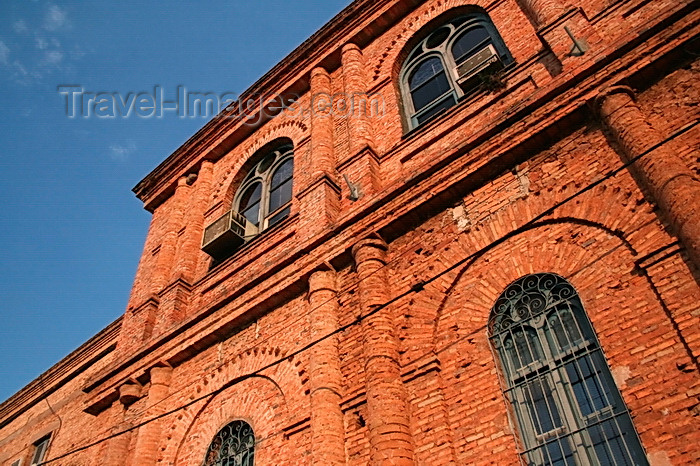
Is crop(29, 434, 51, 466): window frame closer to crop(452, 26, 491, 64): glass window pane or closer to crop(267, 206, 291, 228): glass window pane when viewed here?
crop(267, 206, 291, 228): glass window pane

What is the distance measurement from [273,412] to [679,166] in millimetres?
5041

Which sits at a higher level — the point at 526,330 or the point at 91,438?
the point at 91,438

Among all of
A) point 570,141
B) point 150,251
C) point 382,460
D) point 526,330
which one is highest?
point 150,251

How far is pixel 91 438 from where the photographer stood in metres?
9.72

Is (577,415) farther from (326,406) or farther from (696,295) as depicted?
(326,406)

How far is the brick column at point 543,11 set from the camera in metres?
8.00

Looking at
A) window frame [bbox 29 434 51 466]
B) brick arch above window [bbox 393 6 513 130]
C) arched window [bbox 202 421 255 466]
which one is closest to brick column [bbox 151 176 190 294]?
window frame [bbox 29 434 51 466]

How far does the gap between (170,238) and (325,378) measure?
6.42 metres

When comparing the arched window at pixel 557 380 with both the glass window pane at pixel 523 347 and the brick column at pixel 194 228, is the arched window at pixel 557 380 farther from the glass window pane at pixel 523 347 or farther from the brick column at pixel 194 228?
the brick column at pixel 194 228

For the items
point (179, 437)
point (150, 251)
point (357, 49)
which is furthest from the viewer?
point (150, 251)

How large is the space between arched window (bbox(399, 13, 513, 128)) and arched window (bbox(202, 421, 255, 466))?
5.12m

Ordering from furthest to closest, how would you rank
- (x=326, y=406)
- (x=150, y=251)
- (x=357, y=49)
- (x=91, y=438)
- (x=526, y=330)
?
(x=150, y=251) < (x=357, y=49) < (x=91, y=438) < (x=326, y=406) < (x=526, y=330)

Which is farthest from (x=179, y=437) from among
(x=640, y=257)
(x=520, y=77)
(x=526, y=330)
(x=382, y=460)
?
(x=520, y=77)

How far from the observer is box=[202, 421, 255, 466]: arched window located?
7117 millimetres
